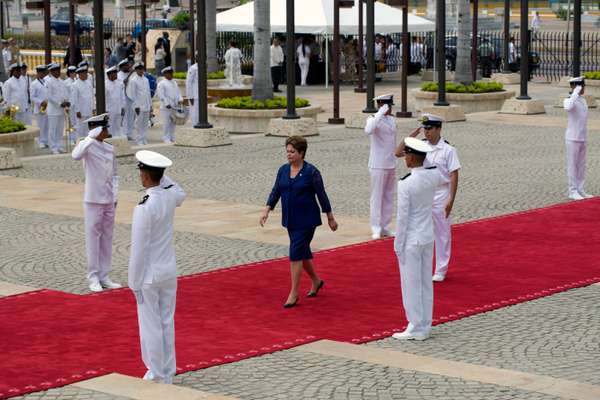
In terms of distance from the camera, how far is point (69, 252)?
15391 millimetres

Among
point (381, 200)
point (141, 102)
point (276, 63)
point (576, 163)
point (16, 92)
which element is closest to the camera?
point (381, 200)

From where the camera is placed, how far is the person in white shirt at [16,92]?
2711cm

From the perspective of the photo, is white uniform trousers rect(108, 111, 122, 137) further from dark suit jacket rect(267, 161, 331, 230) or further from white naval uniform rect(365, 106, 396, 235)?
dark suit jacket rect(267, 161, 331, 230)

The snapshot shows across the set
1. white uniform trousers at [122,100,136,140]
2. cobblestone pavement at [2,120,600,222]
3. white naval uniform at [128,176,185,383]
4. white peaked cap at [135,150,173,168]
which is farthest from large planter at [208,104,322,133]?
white naval uniform at [128,176,185,383]

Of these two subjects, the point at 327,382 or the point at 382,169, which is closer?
the point at 327,382

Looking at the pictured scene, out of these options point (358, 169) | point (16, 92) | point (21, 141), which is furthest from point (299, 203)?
point (16, 92)

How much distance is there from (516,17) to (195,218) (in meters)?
56.7

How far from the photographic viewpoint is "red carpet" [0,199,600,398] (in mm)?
10748

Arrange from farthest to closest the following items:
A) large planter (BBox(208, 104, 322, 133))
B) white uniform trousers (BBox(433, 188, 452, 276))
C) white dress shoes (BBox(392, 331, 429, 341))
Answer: large planter (BBox(208, 104, 322, 133))
white uniform trousers (BBox(433, 188, 452, 276))
white dress shoes (BBox(392, 331, 429, 341))

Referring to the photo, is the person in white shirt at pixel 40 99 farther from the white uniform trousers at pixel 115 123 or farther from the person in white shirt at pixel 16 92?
the white uniform trousers at pixel 115 123

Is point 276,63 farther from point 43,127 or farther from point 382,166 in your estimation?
point 382,166

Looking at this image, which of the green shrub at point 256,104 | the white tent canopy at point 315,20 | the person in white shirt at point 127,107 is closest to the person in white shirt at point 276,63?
the white tent canopy at point 315,20

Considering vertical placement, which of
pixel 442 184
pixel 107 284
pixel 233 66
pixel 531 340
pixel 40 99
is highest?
pixel 233 66

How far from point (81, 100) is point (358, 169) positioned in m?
6.65
